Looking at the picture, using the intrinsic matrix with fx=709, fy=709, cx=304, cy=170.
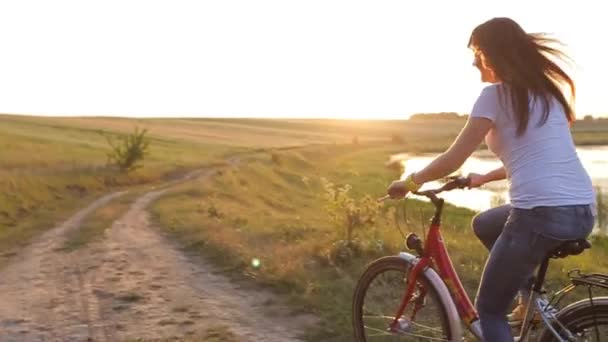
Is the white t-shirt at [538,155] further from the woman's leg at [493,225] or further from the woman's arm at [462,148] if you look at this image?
the woman's leg at [493,225]

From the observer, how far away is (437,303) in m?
5.03

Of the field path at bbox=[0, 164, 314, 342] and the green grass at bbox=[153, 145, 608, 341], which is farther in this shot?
the green grass at bbox=[153, 145, 608, 341]

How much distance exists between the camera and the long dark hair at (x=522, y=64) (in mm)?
4004

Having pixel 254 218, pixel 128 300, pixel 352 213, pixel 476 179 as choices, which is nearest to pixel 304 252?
pixel 352 213

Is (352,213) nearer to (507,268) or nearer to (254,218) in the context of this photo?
(254,218)

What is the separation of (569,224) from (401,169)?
190ft

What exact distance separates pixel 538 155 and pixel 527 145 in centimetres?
8

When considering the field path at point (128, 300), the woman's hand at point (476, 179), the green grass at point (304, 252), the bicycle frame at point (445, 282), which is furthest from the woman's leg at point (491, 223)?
the field path at point (128, 300)

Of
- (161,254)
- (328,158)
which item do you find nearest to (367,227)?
(161,254)

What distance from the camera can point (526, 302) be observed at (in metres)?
4.67

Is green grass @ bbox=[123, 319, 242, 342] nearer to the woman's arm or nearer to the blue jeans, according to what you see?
the blue jeans

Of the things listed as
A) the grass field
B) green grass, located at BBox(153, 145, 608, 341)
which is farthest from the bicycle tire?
the grass field

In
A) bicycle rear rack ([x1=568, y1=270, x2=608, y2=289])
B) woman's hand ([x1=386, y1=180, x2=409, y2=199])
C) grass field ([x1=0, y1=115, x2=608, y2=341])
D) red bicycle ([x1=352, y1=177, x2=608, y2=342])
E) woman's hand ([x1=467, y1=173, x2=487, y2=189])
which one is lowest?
grass field ([x1=0, y1=115, x2=608, y2=341])

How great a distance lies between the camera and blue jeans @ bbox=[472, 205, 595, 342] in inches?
156
